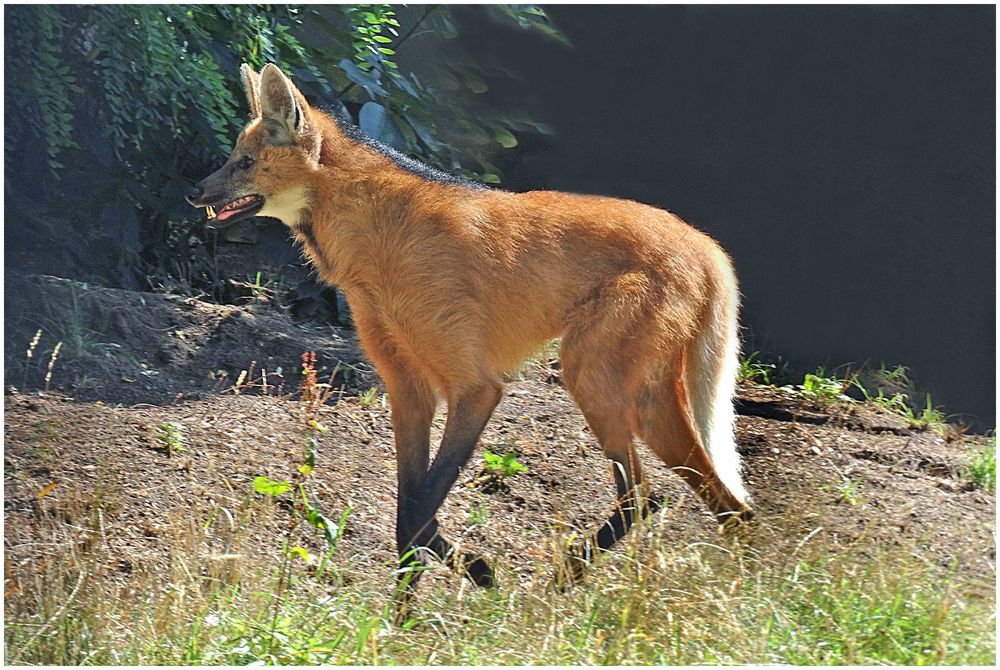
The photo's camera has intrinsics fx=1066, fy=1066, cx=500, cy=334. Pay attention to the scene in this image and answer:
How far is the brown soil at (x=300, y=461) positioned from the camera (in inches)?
142

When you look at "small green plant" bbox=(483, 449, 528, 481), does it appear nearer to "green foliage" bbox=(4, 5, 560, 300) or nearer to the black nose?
the black nose

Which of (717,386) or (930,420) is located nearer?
(717,386)

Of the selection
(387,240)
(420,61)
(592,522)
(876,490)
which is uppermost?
(420,61)

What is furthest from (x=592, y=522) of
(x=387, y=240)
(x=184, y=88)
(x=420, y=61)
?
(x=184, y=88)

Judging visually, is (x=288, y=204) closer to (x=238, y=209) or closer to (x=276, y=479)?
(x=238, y=209)

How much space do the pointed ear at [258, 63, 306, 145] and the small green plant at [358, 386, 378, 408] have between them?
139 cm

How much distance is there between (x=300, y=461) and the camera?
4199 millimetres

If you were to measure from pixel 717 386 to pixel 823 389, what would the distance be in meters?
1.37

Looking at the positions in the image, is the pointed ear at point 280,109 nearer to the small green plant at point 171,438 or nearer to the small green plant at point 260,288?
the small green plant at point 171,438

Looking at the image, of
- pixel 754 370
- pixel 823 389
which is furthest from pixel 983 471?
pixel 754 370

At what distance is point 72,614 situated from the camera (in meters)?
3.12

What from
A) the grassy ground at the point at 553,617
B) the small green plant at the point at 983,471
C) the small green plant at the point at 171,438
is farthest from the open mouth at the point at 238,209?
the small green plant at the point at 983,471

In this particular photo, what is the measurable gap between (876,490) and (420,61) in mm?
2913

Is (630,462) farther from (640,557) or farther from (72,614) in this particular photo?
(72,614)
